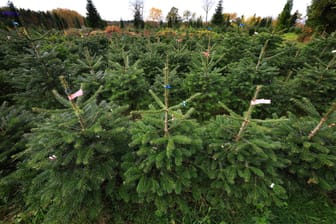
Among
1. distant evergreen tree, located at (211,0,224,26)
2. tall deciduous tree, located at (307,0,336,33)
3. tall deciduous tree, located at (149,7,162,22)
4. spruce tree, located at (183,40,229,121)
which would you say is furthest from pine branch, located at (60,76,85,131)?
tall deciduous tree, located at (149,7,162,22)

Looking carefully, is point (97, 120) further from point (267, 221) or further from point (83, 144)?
point (267, 221)

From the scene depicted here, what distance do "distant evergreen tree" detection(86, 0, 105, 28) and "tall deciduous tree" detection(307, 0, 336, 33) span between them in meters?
30.2

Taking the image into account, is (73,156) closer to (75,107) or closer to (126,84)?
(75,107)

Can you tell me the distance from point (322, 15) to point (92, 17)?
31424 millimetres

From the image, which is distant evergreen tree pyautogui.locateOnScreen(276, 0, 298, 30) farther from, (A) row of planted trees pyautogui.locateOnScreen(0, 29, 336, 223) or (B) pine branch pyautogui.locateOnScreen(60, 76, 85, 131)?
(B) pine branch pyautogui.locateOnScreen(60, 76, 85, 131)

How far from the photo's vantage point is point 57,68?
13.9ft

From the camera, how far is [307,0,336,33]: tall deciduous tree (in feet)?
34.4

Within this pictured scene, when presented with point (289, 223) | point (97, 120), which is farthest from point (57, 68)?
point (289, 223)

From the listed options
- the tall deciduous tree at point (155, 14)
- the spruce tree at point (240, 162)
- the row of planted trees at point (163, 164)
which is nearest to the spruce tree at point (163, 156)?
the row of planted trees at point (163, 164)

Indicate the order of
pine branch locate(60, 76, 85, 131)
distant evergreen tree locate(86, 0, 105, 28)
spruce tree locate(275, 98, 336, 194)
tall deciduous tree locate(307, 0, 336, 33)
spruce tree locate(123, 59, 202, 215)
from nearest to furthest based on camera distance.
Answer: pine branch locate(60, 76, 85, 131) < spruce tree locate(123, 59, 202, 215) < spruce tree locate(275, 98, 336, 194) < tall deciduous tree locate(307, 0, 336, 33) < distant evergreen tree locate(86, 0, 105, 28)

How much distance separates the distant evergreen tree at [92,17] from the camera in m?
26.2

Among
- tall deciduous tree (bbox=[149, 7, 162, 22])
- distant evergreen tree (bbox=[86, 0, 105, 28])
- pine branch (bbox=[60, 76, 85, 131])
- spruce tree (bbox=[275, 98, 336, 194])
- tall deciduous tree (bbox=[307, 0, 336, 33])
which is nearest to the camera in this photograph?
pine branch (bbox=[60, 76, 85, 131])

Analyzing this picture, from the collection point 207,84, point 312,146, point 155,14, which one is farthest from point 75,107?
point 155,14

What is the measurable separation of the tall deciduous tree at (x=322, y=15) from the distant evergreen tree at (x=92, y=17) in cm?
3015
